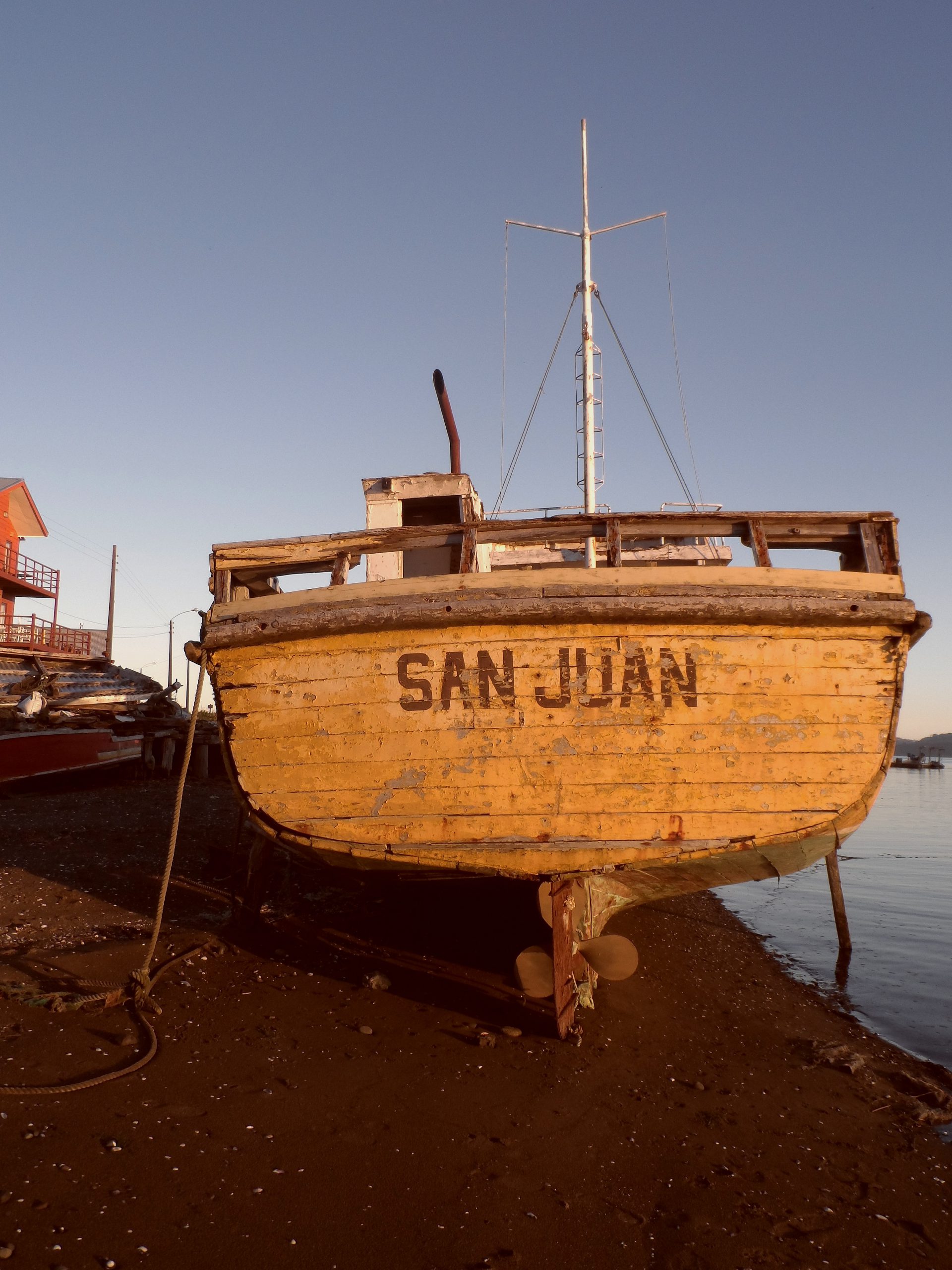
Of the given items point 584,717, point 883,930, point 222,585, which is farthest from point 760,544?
point 883,930

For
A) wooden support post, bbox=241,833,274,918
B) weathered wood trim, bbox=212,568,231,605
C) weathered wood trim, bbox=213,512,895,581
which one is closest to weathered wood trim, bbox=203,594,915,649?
weathered wood trim, bbox=213,512,895,581

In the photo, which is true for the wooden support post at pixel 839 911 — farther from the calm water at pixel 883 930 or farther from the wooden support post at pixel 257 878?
the wooden support post at pixel 257 878

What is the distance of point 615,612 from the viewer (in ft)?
14.7

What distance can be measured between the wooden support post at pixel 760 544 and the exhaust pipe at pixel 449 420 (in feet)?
19.6

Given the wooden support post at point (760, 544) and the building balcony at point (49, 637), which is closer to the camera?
the wooden support post at point (760, 544)

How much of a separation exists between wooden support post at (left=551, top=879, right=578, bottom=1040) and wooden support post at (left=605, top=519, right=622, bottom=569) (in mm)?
2040

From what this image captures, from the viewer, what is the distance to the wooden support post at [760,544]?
4.76 meters

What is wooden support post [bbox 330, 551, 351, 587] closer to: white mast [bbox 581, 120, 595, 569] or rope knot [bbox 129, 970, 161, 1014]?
rope knot [bbox 129, 970, 161, 1014]

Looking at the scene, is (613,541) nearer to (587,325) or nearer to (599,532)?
(599,532)

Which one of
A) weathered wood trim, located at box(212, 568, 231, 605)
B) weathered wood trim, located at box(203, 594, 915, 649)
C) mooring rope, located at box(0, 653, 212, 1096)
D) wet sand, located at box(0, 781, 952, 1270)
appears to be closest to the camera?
wet sand, located at box(0, 781, 952, 1270)

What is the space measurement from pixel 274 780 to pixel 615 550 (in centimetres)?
270

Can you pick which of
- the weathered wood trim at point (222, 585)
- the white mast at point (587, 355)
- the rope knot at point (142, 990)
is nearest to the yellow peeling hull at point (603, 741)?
the weathered wood trim at point (222, 585)

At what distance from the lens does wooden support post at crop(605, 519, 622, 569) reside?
15.6 ft

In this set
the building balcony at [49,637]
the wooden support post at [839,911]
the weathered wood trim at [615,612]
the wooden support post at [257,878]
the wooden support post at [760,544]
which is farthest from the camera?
the building balcony at [49,637]
